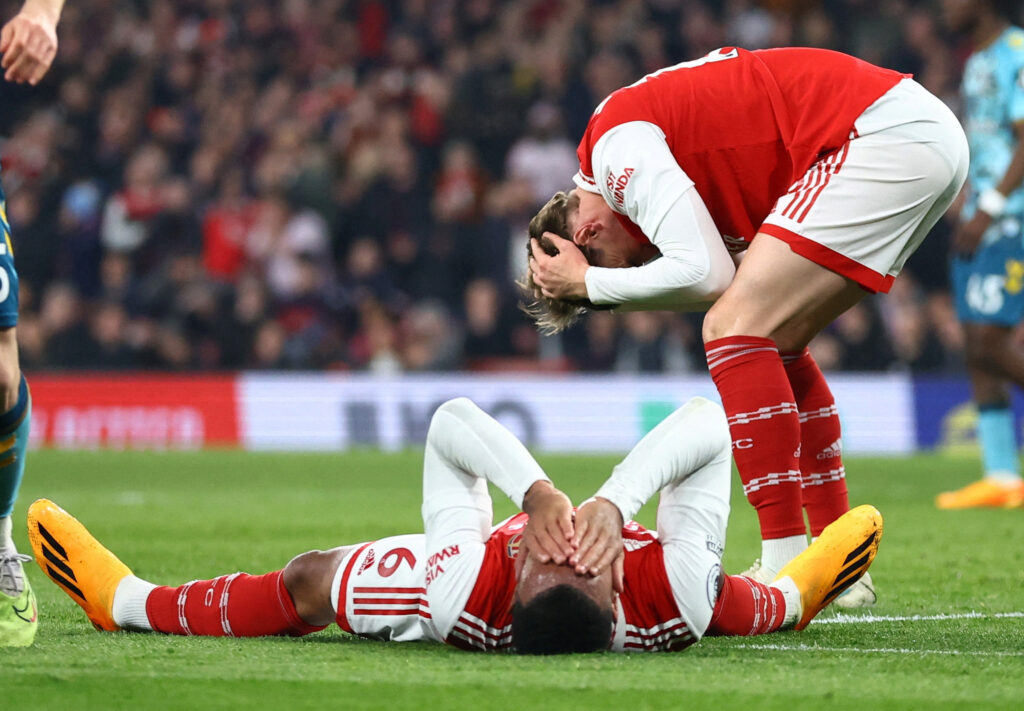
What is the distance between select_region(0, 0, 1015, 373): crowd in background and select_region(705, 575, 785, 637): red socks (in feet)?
29.7

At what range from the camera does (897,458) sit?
11477mm

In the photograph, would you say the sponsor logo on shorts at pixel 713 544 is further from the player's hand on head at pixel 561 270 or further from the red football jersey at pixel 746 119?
the red football jersey at pixel 746 119

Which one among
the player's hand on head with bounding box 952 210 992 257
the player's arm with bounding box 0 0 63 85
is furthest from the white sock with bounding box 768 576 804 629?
the player's hand on head with bounding box 952 210 992 257

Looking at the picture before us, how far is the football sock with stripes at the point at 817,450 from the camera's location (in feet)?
14.9

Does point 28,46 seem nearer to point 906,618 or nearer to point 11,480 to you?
point 11,480

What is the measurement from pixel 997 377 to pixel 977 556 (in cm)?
223

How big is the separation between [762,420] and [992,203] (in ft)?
11.2

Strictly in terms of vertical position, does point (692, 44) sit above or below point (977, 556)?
above

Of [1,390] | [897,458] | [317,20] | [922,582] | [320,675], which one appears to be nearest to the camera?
[320,675]

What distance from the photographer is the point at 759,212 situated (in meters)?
4.33

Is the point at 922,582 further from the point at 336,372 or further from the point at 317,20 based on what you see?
the point at 317,20

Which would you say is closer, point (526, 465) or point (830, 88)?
point (526, 465)

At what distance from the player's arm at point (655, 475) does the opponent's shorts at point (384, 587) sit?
0.47 metres

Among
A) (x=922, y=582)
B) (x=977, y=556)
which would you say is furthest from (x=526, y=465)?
(x=977, y=556)
